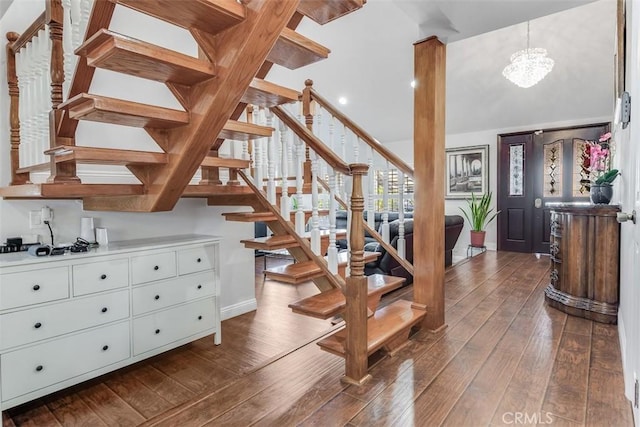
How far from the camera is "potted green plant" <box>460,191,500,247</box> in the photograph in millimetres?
6242

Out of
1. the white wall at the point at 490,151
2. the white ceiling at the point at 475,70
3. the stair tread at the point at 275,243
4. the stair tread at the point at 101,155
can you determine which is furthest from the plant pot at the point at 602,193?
the stair tread at the point at 101,155

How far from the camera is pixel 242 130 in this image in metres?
1.94

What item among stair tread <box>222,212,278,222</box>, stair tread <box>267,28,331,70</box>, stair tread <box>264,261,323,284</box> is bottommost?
stair tread <box>264,261,323,284</box>

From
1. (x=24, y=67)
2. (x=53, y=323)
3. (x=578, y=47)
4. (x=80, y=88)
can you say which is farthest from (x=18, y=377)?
(x=578, y=47)

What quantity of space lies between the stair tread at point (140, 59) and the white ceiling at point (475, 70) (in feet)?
9.97

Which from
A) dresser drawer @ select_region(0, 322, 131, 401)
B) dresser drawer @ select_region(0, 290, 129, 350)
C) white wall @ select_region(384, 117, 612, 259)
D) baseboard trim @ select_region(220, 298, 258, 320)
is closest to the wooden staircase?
dresser drawer @ select_region(0, 290, 129, 350)

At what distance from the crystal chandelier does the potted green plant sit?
96.6 inches

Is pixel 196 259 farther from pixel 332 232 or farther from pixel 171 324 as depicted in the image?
pixel 332 232

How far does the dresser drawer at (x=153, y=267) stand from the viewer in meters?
2.18

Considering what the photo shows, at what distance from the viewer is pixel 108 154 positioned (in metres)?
1.63

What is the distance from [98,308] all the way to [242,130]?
4.28 feet

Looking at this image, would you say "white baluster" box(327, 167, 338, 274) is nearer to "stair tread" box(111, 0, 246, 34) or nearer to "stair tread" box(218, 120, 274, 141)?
"stair tread" box(218, 120, 274, 141)

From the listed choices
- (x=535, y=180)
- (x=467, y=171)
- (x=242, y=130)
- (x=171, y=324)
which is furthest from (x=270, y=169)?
(x=535, y=180)

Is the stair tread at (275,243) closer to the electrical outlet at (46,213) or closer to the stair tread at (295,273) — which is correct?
the stair tread at (295,273)
